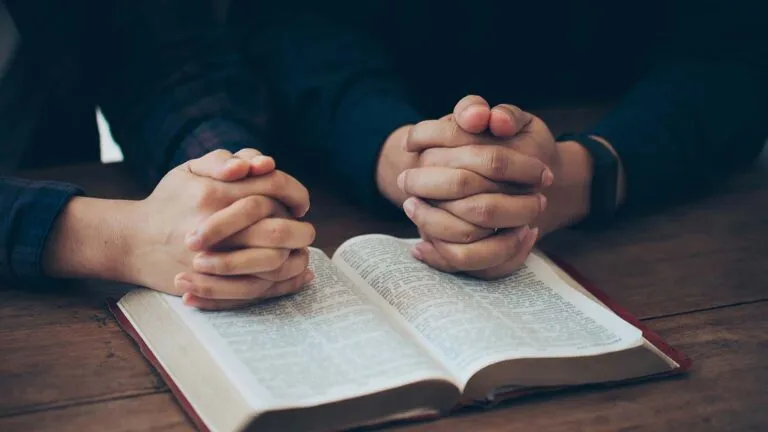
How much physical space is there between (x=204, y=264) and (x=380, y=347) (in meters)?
0.16

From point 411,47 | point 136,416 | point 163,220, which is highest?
point 411,47

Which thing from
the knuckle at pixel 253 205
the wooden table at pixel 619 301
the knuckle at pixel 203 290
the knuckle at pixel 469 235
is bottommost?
the wooden table at pixel 619 301

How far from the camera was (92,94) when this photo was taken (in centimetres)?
117

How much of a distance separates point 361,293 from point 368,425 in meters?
0.17

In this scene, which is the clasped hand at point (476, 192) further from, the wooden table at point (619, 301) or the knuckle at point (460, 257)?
the wooden table at point (619, 301)

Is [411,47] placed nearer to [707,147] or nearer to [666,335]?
[707,147]

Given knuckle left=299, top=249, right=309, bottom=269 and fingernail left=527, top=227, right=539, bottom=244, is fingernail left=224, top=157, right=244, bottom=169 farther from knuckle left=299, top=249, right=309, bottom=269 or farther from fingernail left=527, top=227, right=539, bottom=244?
fingernail left=527, top=227, right=539, bottom=244

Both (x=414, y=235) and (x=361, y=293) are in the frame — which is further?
(x=414, y=235)

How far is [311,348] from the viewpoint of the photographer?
0.69m

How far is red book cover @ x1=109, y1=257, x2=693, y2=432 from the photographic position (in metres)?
0.66

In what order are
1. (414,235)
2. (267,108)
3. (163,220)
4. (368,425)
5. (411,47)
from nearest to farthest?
1. (368,425)
2. (163,220)
3. (414,235)
4. (267,108)
5. (411,47)

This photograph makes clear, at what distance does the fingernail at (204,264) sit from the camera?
0.71 meters

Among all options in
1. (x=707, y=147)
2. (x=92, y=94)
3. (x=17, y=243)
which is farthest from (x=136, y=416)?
(x=707, y=147)

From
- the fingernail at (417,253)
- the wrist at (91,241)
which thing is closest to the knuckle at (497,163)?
the fingernail at (417,253)
